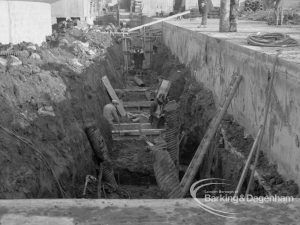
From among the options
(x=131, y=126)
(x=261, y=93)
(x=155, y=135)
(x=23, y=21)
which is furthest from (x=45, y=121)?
(x=23, y=21)

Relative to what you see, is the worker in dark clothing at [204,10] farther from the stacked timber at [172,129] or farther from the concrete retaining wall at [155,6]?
the concrete retaining wall at [155,6]

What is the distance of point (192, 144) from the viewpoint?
943 cm

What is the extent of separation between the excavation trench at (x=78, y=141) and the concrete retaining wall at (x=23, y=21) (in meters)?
1.44

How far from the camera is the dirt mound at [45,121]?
18.3 feet

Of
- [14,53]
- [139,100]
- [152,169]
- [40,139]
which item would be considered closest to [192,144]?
[152,169]

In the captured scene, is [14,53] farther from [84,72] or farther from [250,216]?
[250,216]

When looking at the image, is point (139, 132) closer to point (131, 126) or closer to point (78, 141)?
point (131, 126)

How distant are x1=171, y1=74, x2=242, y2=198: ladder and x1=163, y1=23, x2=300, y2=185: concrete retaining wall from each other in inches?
7.1

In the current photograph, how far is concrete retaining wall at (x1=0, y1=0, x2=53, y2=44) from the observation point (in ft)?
37.5

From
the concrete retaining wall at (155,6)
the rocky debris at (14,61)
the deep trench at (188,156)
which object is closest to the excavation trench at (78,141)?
the deep trench at (188,156)

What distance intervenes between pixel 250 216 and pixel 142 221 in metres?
0.73

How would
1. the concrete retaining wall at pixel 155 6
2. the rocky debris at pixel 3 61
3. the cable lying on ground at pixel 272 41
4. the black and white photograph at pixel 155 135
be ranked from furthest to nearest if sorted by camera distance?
the concrete retaining wall at pixel 155 6
the rocky debris at pixel 3 61
the cable lying on ground at pixel 272 41
the black and white photograph at pixel 155 135

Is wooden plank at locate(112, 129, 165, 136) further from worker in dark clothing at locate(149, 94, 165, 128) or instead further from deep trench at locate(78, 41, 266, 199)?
worker in dark clothing at locate(149, 94, 165, 128)

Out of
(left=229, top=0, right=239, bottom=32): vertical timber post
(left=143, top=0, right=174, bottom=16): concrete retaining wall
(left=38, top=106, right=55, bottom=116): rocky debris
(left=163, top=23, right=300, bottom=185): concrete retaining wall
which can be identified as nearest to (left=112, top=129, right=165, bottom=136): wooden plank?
(left=163, top=23, right=300, bottom=185): concrete retaining wall
